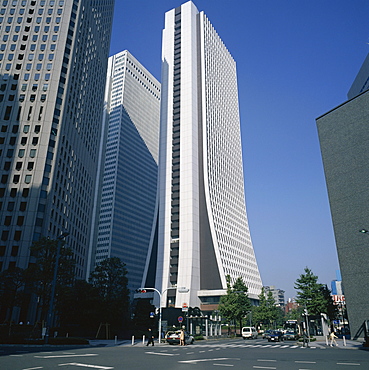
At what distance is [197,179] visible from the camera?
99938mm

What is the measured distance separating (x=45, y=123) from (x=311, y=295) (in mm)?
66164

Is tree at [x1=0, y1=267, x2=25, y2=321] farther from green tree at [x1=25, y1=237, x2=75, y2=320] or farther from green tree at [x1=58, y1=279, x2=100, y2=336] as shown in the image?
green tree at [x1=58, y1=279, x2=100, y2=336]

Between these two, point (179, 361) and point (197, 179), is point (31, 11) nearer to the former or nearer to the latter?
point (197, 179)

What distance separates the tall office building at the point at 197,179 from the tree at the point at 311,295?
3386 cm

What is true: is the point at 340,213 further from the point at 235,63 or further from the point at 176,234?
the point at 235,63

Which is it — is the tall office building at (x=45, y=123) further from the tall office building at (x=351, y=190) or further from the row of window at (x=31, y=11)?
the tall office building at (x=351, y=190)

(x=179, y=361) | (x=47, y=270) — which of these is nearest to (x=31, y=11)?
(x=47, y=270)

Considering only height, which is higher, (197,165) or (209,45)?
(209,45)

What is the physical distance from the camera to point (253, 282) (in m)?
119

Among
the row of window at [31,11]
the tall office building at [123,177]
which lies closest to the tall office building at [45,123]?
the row of window at [31,11]

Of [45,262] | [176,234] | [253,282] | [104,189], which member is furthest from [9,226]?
[104,189]

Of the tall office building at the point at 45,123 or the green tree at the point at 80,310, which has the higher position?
the tall office building at the point at 45,123

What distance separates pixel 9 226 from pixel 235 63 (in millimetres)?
125620

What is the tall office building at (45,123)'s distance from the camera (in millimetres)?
69062
